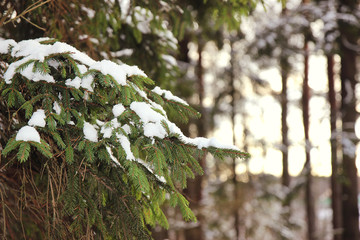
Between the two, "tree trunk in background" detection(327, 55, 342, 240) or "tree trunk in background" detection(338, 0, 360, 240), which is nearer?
"tree trunk in background" detection(338, 0, 360, 240)

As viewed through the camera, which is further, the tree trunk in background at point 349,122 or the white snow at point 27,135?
the tree trunk in background at point 349,122

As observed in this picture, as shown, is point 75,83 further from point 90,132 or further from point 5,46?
point 5,46

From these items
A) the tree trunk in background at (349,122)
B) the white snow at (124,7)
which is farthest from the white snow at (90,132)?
the tree trunk in background at (349,122)

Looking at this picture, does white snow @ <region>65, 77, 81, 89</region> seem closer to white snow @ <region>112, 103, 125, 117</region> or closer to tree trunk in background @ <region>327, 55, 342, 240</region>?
white snow @ <region>112, 103, 125, 117</region>

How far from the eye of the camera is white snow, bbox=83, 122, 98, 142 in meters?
2.22

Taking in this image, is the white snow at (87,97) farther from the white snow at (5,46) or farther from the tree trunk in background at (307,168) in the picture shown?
the tree trunk in background at (307,168)

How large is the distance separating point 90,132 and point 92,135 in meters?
0.03

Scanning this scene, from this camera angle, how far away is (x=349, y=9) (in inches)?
306

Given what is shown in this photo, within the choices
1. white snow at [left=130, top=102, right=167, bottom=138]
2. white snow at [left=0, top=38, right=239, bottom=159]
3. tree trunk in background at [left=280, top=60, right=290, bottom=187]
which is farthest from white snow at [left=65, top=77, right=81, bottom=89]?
tree trunk in background at [left=280, top=60, right=290, bottom=187]

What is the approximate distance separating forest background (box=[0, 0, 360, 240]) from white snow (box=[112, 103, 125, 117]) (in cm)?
128

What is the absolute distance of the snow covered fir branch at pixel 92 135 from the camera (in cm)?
212

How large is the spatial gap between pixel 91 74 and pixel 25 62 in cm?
39

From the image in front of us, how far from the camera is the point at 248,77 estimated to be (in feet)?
38.8

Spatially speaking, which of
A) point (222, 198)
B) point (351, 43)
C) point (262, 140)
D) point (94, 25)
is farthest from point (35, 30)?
point (262, 140)
